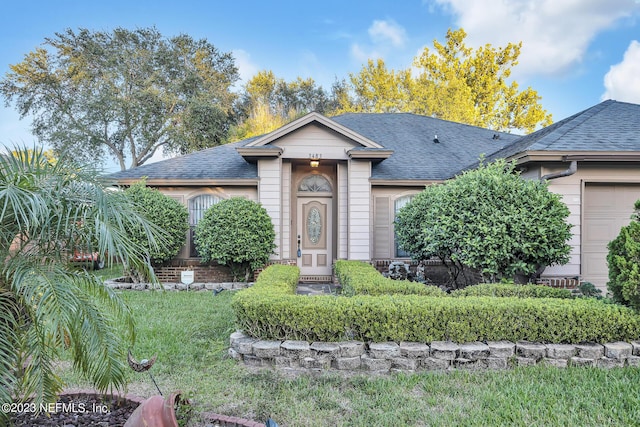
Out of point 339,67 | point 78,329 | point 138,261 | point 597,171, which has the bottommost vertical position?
point 78,329

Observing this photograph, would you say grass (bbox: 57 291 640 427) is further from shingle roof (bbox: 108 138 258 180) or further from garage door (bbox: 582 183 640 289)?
shingle roof (bbox: 108 138 258 180)

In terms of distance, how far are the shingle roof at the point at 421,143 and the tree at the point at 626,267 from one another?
5180 mm

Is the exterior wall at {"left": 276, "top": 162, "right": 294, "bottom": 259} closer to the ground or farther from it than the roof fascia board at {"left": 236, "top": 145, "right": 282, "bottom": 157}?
closer to the ground

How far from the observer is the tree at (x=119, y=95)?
1894 cm

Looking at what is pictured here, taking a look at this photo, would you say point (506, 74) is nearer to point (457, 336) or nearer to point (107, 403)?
point (457, 336)

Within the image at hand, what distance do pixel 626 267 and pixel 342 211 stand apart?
5738 mm

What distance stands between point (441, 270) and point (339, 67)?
1877cm

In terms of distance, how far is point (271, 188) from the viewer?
8.42 m

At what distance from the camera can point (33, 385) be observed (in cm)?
198

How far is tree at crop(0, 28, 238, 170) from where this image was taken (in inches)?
746

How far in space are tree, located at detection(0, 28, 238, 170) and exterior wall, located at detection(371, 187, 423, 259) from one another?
1414 centimetres

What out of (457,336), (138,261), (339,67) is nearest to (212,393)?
(138,261)

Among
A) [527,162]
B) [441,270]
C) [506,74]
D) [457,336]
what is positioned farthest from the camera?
[506,74]

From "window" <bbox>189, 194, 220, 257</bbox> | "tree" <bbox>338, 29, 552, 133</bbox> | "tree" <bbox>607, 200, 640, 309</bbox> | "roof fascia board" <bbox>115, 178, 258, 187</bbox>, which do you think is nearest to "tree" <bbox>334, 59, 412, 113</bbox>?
"tree" <bbox>338, 29, 552, 133</bbox>
